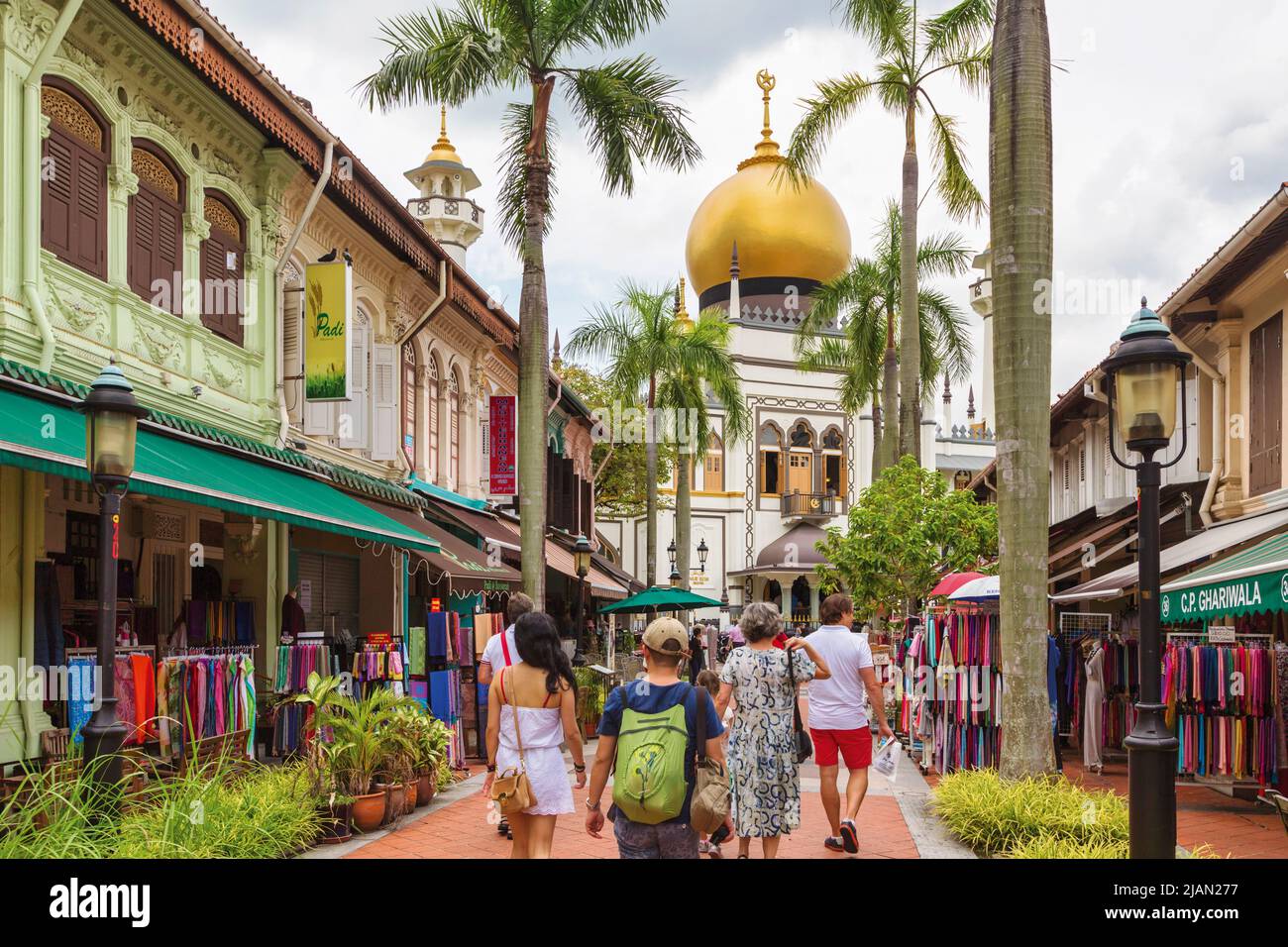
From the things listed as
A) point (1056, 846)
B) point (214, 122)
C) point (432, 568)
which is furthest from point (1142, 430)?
point (432, 568)

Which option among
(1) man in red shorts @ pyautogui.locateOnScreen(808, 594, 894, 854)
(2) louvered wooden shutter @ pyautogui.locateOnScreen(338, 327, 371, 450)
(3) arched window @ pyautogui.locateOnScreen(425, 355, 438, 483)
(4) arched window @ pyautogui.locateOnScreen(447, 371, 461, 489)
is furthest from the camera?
(4) arched window @ pyautogui.locateOnScreen(447, 371, 461, 489)

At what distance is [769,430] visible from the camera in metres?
51.0

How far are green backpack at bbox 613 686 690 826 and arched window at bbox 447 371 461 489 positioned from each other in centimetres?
1650

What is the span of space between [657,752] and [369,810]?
4445mm

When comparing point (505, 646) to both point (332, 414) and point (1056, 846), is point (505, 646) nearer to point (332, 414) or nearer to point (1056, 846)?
point (1056, 846)

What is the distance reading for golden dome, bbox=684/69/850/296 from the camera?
51.2 metres

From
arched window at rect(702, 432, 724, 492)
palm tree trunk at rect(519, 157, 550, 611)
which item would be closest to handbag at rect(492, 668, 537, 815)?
palm tree trunk at rect(519, 157, 550, 611)

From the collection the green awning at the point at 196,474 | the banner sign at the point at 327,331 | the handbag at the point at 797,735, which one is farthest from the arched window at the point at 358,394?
the handbag at the point at 797,735

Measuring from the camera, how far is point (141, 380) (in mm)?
11719

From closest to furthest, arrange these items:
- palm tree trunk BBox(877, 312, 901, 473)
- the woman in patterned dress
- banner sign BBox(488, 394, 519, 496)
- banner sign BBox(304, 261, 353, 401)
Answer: the woman in patterned dress
banner sign BBox(304, 261, 353, 401)
banner sign BBox(488, 394, 519, 496)
palm tree trunk BBox(877, 312, 901, 473)

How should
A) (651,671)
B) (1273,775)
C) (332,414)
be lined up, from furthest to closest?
(332,414)
(1273,775)
(651,671)

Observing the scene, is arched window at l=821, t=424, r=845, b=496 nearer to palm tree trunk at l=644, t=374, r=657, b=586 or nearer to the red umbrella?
palm tree trunk at l=644, t=374, r=657, b=586

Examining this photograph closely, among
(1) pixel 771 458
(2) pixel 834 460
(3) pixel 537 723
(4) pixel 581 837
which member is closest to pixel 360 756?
(4) pixel 581 837

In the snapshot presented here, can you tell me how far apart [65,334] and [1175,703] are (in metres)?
10.5
